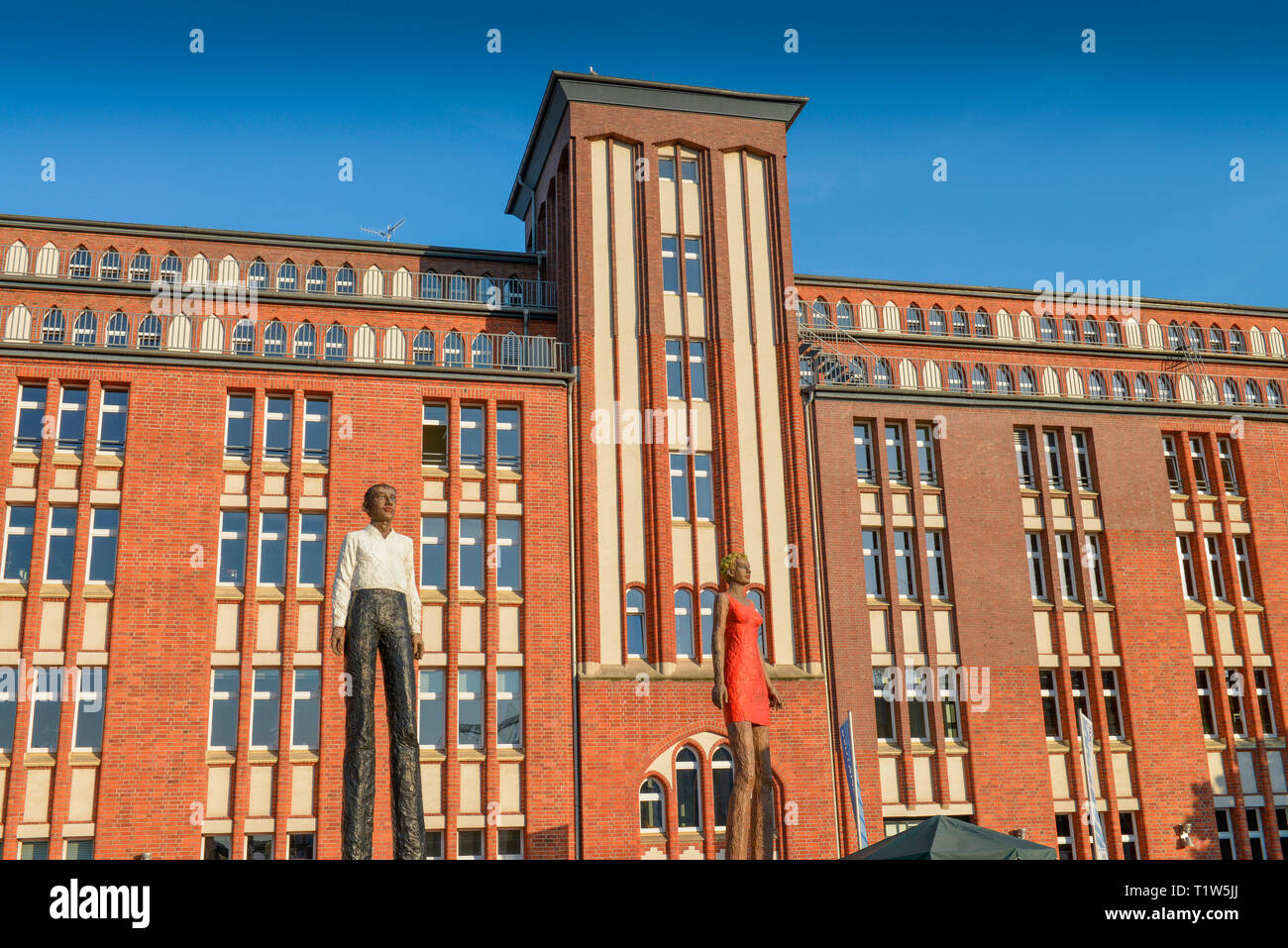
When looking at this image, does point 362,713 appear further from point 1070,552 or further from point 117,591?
point 1070,552

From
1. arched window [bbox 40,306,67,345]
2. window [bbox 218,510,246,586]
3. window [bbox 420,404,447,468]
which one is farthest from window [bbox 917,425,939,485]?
arched window [bbox 40,306,67,345]

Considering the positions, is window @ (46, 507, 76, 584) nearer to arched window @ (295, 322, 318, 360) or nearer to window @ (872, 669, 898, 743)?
arched window @ (295, 322, 318, 360)

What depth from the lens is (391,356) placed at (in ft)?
102

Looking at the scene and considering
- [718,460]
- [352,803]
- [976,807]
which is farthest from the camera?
[718,460]

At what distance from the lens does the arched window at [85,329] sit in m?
32.9

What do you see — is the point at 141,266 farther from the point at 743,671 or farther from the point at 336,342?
the point at 743,671

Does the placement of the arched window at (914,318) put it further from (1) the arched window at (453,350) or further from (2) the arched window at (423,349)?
(2) the arched window at (423,349)

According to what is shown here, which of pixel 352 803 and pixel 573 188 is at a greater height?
pixel 573 188

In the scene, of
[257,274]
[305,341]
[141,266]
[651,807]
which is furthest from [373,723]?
[141,266]

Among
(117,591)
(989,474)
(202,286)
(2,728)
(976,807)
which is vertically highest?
(202,286)

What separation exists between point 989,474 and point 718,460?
26.6ft

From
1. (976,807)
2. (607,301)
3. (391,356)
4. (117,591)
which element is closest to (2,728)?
(117,591)

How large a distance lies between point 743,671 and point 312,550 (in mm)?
17765

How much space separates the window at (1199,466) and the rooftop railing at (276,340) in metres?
20.0
